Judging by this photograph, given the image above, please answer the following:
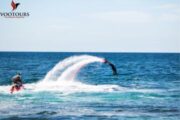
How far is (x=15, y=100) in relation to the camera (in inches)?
1121

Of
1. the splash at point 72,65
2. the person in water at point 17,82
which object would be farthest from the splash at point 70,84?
the person in water at point 17,82

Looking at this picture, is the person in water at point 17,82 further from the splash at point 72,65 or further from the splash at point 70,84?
the splash at point 72,65

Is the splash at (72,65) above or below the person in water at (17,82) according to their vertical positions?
above

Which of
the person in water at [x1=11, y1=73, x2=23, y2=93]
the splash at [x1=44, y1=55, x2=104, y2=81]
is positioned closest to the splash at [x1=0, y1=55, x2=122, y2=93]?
the splash at [x1=44, y1=55, x2=104, y2=81]

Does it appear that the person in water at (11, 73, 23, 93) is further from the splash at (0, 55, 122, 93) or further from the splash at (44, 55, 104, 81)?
the splash at (44, 55, 104, 81)

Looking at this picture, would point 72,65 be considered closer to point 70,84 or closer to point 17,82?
point 70,84

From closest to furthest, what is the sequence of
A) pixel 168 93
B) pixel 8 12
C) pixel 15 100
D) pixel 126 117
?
pixel 8 12 < pixel 126 117 < pixel 15 100 < pixel 168 93

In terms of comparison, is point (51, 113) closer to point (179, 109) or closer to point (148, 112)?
point (148, 112)

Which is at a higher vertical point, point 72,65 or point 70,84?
point 72,65

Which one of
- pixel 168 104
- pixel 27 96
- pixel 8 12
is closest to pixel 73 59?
pixel 27 96

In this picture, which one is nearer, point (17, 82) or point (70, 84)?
point (17, 82)

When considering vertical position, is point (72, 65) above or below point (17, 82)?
above

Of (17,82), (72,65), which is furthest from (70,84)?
(17,82)

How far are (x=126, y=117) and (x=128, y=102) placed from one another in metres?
4.15
